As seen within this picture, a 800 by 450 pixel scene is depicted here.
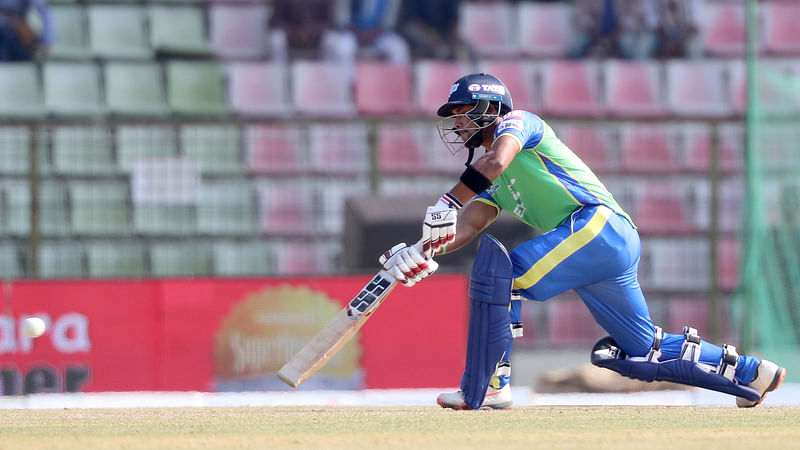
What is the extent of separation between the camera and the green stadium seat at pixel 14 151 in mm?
11203

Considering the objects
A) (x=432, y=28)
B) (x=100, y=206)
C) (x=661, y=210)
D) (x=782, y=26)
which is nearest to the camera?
(x=100, y=206)

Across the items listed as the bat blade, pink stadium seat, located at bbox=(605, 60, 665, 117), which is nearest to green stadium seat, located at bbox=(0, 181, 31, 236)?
the bat blade

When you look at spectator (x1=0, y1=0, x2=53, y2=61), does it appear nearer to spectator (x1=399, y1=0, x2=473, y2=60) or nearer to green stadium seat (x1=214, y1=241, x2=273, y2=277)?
green stadium seat (x1=214, y1=241, x2=273, y2=277)

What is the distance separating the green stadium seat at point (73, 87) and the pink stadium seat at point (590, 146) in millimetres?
4740

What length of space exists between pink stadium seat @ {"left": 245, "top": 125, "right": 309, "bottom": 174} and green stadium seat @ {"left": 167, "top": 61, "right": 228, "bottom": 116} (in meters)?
1.64

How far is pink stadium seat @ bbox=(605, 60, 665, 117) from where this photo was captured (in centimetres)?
1390

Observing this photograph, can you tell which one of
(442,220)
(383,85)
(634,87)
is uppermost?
(383,85)

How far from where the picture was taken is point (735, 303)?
11.2 m

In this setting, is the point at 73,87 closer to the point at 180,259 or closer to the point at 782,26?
the point at 180,259

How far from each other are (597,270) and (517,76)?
8.09m

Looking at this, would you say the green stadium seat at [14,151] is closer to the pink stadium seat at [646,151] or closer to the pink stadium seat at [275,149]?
the pink stadium seat at [275,149]

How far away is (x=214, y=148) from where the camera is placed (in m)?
11.9

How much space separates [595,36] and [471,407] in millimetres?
9153

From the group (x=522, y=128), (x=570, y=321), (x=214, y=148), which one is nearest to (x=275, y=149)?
(x=214, y=148)
